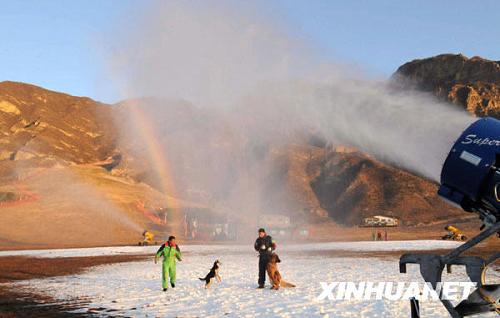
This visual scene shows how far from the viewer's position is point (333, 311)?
510 inches

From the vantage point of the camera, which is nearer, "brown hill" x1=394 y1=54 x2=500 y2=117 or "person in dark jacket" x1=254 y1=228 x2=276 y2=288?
"person in dark jacket" x1=254 y1=228 x2=276 y2=288

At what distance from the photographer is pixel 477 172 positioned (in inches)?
283

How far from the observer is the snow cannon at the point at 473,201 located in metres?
6.74

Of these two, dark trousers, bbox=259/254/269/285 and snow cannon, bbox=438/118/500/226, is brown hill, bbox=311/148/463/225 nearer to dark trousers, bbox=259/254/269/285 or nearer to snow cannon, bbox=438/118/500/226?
dark trousers, bbox=259/254/269/285

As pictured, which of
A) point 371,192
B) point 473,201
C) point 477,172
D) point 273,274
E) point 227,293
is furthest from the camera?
point 371,192

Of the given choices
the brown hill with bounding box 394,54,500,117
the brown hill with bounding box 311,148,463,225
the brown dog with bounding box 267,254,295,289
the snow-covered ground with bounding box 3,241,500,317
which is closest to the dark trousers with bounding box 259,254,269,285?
the brown dog with bounding box 267,254,295,289

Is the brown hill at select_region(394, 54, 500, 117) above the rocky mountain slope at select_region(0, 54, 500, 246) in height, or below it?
above

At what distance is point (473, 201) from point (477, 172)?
0.47 m

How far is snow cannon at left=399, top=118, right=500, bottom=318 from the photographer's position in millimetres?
6738

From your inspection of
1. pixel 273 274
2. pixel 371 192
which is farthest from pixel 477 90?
pixel 273 274

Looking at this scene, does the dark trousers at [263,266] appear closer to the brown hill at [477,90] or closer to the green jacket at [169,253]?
the green jacket at [169,253]

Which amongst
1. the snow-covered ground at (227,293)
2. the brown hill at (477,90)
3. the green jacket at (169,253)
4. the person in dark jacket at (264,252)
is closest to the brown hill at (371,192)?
the brown hill at (477,90)

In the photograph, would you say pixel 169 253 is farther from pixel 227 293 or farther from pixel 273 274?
pixel 273 274

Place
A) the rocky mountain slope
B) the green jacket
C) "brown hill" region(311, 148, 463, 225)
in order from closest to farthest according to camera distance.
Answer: the green jacket → the rocky mountain slope → "brown hill" region(311, 148, 463, 225)
